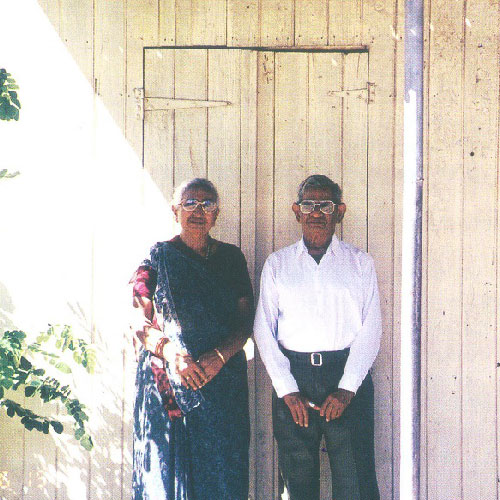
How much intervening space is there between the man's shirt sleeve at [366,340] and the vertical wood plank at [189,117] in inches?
42.5

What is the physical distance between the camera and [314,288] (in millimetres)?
3105

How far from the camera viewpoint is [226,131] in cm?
346

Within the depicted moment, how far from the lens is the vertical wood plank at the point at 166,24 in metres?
3.47

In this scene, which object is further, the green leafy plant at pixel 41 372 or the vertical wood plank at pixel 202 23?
the vertical wood plank at pixel 202 23

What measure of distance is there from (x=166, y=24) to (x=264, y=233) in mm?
1228

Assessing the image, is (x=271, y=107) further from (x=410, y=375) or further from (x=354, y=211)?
(x=410, y=375)

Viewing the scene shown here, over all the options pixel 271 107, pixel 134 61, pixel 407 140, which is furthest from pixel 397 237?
pixel 134 61

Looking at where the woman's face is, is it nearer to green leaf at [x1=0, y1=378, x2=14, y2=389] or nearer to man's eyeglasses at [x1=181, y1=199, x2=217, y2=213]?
man's eyeglasses at [x1=181, y1=199, x2=217, y2=213]

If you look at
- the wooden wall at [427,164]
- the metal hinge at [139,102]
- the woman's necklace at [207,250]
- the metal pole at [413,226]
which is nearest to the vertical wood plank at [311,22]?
the wooden wall at [427,164]

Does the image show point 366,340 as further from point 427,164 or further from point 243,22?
point 243,22

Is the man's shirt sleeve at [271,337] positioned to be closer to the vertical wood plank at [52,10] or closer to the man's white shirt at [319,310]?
the man's white shirt at [319,310]

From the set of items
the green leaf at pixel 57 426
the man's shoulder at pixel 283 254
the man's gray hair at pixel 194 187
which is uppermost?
the man's gray hair at pixel 194 187

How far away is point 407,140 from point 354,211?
1.33m

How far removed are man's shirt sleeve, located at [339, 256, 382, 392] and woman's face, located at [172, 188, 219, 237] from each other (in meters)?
0.78
